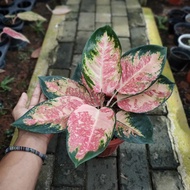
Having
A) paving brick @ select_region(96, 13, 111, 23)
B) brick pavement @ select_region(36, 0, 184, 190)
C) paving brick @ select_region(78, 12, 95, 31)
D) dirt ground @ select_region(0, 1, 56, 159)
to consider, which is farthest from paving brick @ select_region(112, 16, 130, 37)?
brick pavement @ select_region(36, 0, 184, 190)

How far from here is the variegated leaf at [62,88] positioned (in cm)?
104

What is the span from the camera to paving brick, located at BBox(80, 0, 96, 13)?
92.0 inches

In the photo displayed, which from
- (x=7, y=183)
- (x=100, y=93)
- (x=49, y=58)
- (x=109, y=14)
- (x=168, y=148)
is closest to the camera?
(x=7, y=183)

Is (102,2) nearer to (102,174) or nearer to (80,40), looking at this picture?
(80,40)

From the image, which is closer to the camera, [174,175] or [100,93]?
[100,93]

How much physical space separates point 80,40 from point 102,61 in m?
1.04

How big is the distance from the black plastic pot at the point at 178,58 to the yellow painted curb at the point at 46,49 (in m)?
0.88

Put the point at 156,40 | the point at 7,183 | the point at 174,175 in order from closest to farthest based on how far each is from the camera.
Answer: the point at 7,183 < the point at 174,175 < the point at 156,40

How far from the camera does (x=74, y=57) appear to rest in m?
1.85

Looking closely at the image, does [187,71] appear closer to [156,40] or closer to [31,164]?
[156,40]

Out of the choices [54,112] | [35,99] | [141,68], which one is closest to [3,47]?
[35,99]

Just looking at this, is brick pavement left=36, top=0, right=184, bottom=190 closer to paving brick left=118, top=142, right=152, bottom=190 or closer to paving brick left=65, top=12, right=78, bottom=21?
paving brick left=118, top=142, right=152, bottom=190

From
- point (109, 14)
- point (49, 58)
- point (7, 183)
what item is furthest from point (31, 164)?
point (109, 14)

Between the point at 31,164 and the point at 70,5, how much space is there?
1.80 meters
